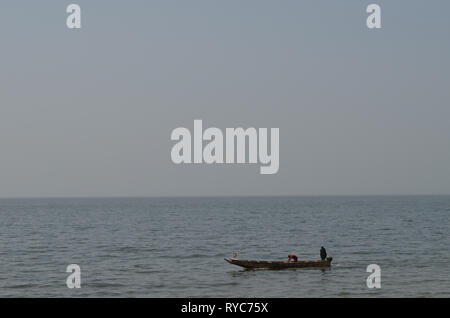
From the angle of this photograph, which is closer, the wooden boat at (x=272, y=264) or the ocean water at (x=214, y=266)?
the ocean water at (x=214, y=266)

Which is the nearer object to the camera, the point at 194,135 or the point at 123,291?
the point at 194,135

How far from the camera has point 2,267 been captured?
190ft

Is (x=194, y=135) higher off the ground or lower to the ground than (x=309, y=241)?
higher

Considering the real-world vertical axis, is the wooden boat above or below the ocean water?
above

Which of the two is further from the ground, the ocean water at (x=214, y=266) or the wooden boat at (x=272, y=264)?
Result: the wooden boat at (x=272, y=264)

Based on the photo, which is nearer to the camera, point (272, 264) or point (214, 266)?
point (272, 264)

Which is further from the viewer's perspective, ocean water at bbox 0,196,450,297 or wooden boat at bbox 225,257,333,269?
wooden boat at bbox 225,257,333,269

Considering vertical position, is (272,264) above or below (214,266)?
above
